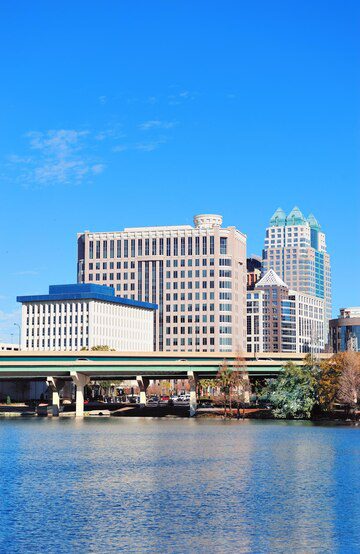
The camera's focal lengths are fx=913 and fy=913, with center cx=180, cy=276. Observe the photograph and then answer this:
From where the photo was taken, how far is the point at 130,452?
325ft

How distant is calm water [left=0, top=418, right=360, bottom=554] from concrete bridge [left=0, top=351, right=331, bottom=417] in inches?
2715

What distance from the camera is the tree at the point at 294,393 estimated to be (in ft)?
538

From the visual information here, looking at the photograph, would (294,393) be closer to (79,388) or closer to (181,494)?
(79,388)

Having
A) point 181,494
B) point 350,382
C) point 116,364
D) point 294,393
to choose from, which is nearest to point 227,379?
point 294,393

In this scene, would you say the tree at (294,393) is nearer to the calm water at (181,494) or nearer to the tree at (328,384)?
the tree at (328,384)

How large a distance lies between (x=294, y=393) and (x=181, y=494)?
9908 centimetres

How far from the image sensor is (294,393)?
540ft

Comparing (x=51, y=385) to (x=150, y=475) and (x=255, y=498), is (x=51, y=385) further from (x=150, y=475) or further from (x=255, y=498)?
(x=255, y=498)

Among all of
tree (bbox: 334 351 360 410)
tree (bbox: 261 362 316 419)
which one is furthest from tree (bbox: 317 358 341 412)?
tree (bbox: 334 351 360 410)

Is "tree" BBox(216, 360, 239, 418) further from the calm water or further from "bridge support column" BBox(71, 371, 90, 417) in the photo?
the calm water

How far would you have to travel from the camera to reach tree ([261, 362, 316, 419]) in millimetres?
164125

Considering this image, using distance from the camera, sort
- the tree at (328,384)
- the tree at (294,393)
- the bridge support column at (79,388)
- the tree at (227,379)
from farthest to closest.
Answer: the bridge support column at (79,388) → the tree at (227,379) → the tree at (294,393) → the tree at (328,384)

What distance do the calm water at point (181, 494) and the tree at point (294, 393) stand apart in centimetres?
4603

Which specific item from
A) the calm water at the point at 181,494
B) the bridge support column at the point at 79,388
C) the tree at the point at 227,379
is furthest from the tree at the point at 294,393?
the calm water at the point at 181,494
